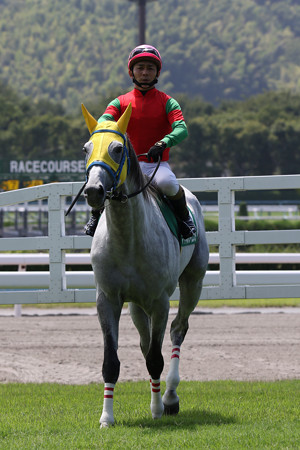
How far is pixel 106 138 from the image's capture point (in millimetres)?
5047

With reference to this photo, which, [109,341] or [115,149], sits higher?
[115,149]

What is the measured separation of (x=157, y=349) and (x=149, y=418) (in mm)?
539

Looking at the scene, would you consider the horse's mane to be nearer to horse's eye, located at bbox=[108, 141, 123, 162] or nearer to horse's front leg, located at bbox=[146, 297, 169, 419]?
horse's eye, located at bbox=[108, 141, 123, 162]

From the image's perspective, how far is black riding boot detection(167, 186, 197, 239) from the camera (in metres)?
6.24

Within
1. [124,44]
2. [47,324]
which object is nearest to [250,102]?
[124,44]

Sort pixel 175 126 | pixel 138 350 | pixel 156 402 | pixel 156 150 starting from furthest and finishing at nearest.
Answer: pixel 138 350 → pixel 175 126 → pixel 156 402 → pixel 156 150

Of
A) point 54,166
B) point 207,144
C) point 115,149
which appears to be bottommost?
point 115,149

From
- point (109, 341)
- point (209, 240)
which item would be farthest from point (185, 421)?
point (209, 240)

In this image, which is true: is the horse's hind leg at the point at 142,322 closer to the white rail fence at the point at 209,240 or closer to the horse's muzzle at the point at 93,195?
the horse's muzzle at the point at 93,195

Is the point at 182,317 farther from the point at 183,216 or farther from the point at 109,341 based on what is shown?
the point at 109,341

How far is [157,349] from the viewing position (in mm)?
5691

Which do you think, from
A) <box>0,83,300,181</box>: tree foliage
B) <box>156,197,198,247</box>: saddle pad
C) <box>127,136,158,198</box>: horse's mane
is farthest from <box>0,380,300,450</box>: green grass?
<box>0,83,300,181</box>: tree foliage

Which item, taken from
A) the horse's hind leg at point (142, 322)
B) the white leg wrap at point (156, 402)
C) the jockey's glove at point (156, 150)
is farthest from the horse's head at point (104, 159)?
the white leg wrap at point (156, 402)

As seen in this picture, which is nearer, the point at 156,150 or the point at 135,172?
the point at 135,172
